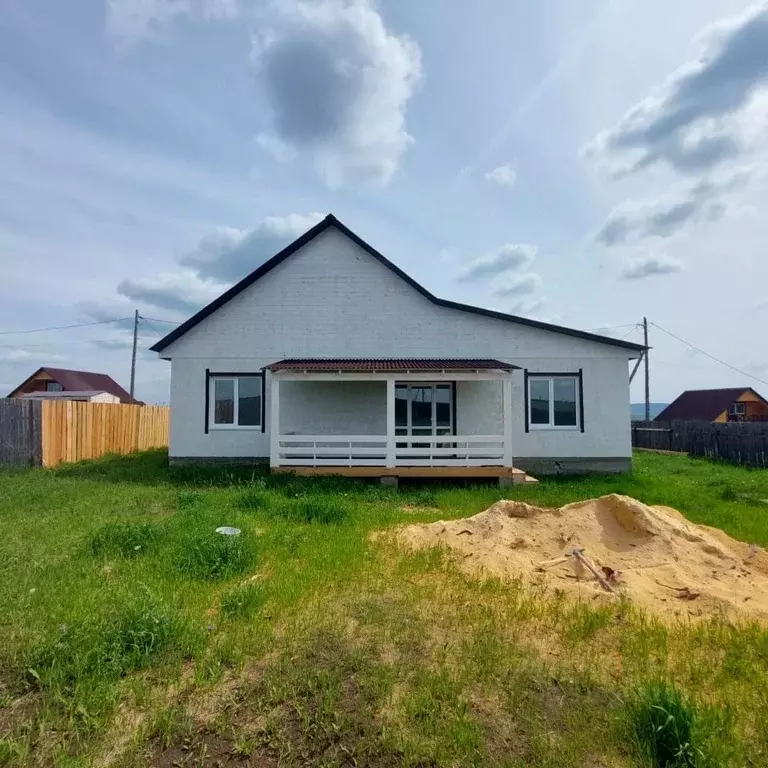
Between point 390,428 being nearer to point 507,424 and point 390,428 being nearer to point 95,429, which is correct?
point 507,424

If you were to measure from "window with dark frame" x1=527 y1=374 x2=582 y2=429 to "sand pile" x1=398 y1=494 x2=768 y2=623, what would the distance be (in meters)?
5.91

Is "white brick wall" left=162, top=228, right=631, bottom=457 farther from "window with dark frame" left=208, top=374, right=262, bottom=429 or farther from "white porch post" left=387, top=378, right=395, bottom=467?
"white porch post" left=387, top=378, right=395, bottom=467

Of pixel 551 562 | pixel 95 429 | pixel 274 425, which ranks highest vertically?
pixel 274 425

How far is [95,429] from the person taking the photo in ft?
55.3

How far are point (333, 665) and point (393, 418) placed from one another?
8.82 m

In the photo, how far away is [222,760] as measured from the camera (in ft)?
9.02

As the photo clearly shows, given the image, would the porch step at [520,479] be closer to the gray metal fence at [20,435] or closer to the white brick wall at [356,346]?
the white brick wall at [356,346]

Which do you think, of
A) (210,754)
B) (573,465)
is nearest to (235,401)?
(573,465)

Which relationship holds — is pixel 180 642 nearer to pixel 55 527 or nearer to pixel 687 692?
pixel 687 692

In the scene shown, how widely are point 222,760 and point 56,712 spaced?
1.21 meters

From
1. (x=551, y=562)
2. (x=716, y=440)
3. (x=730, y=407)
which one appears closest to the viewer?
(x=551, y=562)

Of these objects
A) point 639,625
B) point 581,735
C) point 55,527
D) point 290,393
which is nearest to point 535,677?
point 581,735

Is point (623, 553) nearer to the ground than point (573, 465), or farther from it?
nearer to the ground

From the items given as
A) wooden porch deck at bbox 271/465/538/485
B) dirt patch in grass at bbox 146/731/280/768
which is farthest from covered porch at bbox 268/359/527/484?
dirt patch in grass at bbox 146/731/280/768
